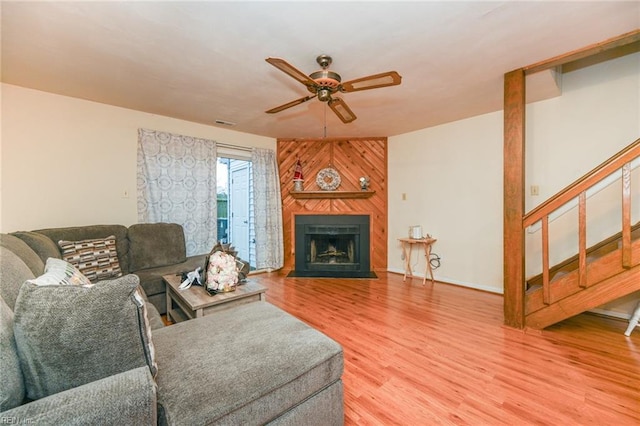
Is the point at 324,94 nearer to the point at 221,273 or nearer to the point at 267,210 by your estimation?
the point at 221,273

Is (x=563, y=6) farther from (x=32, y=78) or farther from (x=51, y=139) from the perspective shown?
(x=51, y=139)

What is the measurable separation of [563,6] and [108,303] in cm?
285

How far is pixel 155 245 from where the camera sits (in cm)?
317

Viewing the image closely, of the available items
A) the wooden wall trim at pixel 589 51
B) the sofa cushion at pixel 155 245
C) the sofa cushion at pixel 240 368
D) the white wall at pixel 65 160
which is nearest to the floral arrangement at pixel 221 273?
the sofa cushion at pixel 240 368

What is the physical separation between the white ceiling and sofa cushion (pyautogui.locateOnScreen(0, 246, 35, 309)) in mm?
1530

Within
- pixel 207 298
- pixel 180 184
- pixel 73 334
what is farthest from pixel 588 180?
pixel 180 184

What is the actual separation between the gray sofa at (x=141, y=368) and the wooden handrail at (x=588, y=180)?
224 cm

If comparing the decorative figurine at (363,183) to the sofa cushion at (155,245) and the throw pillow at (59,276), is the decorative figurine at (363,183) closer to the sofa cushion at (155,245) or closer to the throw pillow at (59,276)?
the sofa cushion at (155,245)

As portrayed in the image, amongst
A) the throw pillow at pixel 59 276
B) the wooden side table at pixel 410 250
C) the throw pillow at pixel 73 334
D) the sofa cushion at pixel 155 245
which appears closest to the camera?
the throw pillow at pixel 73 334

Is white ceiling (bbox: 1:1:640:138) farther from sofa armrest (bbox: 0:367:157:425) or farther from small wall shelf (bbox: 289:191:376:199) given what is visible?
sofa armrest (bbox: 0:367:157:425)

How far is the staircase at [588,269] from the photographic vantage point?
78.7 inches

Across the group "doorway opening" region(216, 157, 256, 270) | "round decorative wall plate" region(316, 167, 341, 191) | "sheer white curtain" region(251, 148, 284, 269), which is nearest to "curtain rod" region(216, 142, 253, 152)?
"sheer white curtain" region(251, 148, 284, 269)

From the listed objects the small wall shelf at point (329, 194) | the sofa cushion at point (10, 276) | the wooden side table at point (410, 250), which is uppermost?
the small wall shelf at point (329, 194)

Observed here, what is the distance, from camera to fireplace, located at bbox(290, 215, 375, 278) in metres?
4.55
